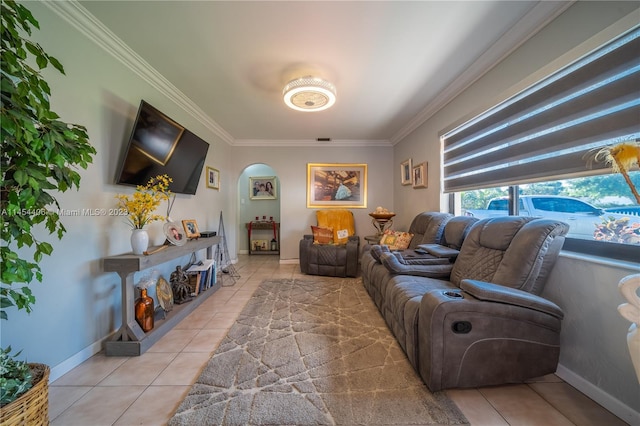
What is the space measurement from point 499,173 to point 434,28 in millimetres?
1295

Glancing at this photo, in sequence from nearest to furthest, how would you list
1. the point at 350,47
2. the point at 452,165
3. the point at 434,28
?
the point at 434,28 < the point at 350,47 < the point at 452,165

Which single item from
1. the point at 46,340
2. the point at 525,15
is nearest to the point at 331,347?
the point at 46,340

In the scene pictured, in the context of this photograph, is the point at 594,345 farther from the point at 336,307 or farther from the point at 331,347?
the point at 336,307

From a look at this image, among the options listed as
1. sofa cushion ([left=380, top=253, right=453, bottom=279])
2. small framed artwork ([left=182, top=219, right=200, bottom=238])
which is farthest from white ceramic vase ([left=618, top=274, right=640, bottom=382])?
small framed artwork ([left=182, top=219, right=200, bottom=238])

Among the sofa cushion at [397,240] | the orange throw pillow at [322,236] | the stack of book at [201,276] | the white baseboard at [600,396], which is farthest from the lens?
the orange throw pillow at [322,236]

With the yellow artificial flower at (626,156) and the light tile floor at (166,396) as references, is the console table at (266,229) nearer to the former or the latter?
the light tile floor at (166,396)

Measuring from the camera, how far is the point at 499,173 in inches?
82.6

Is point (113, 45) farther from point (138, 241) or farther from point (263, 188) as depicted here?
point (263, 188)

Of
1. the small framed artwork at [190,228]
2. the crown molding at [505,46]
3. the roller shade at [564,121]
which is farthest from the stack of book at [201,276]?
the crown molding at [505,46]

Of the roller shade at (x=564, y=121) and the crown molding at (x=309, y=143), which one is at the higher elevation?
the crown molding at (x=309, y=143)

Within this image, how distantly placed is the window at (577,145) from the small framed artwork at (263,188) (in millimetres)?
4645

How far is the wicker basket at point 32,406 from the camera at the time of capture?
2.87 ft

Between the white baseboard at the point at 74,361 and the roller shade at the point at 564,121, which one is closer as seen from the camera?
the roller shade at the point at 564,121

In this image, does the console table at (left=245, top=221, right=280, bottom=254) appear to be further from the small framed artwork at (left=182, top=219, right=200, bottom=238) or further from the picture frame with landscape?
the picture frame with landscape
